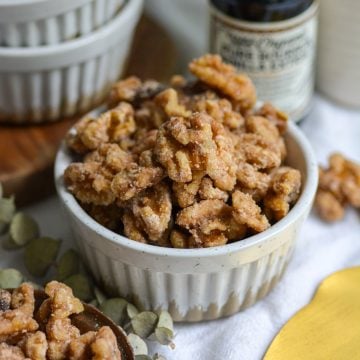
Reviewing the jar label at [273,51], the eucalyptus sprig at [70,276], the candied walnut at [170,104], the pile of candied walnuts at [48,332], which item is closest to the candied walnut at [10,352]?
the pile of candied walnuts at [48,332]

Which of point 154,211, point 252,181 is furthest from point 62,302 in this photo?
point 252,181

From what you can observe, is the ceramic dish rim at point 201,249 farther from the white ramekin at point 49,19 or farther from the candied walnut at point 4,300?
the white ramekin at point 49,19

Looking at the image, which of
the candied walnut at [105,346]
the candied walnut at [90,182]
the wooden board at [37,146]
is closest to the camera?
the candied walnut at [105,346]

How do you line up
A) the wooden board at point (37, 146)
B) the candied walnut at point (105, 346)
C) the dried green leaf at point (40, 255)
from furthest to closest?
the wooden board at point (37, 146) → the dried green leaf at point (40, 255) → the candied walnut at point (105, 346)

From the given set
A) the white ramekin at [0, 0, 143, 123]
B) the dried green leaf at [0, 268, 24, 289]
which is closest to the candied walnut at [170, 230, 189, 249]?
the dried green leaf at [0, 268, 24, 289]

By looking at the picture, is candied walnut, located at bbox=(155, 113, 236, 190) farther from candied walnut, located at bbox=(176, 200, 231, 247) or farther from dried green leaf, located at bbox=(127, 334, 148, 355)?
dried green leaf, located at bbox=(127, 334, 148, 355)

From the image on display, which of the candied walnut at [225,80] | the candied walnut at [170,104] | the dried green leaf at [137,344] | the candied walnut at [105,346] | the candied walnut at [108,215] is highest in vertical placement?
the candied walnut at [225,80]

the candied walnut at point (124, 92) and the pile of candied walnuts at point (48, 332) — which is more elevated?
the candied walnut at point (124, 92)
